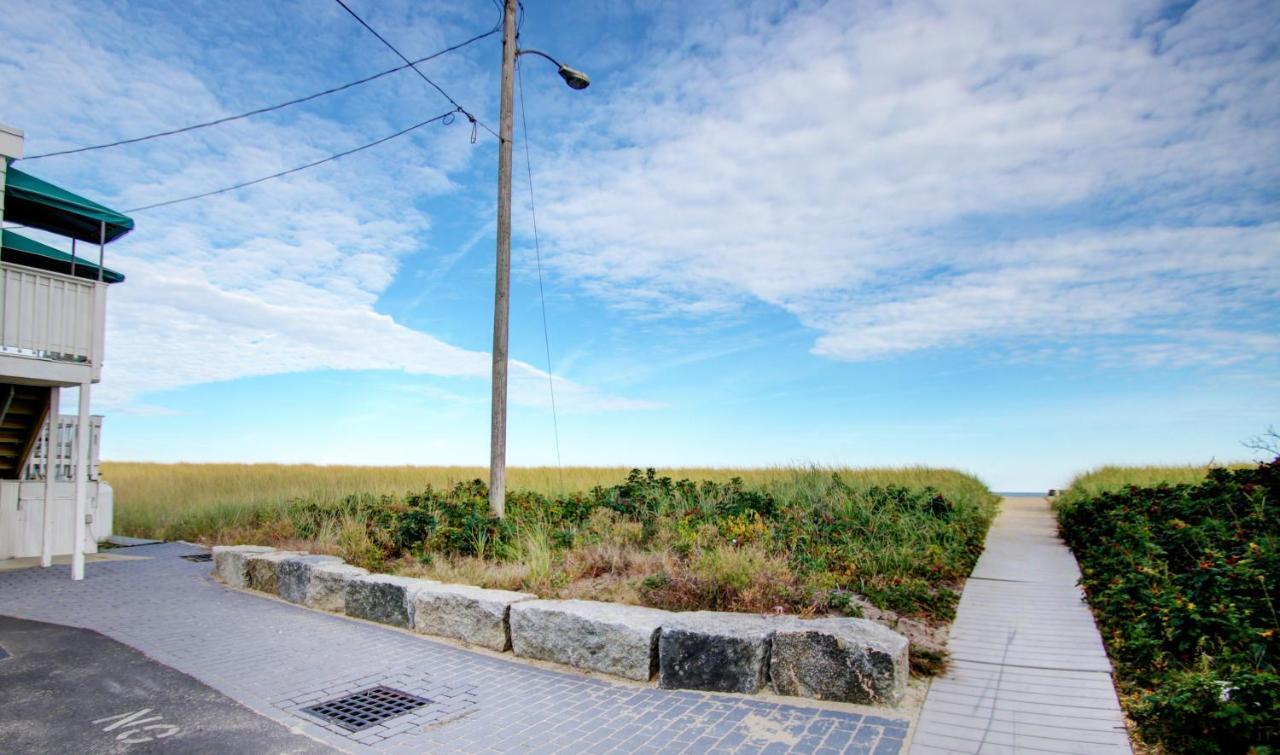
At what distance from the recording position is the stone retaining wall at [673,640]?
16.2 ft

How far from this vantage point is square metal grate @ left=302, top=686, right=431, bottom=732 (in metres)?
4.84

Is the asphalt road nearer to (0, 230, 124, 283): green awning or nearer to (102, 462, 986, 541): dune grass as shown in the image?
(102, 462, 986, 541): dune grass

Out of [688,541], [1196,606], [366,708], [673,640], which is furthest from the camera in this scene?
[688,541]

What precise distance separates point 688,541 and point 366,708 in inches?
146

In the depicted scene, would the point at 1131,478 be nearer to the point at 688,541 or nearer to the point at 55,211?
the point at 688,541

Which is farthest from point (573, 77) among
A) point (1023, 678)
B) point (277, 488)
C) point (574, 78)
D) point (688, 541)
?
point (277, 488)

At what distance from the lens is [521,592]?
693 centimetres

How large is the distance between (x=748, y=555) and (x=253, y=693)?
14.0 feet

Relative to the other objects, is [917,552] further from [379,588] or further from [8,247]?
[8,247]

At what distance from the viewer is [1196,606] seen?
18.0 ft

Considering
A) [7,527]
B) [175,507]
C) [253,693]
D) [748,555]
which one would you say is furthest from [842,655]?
[175,507]

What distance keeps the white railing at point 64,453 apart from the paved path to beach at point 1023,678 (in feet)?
47.0

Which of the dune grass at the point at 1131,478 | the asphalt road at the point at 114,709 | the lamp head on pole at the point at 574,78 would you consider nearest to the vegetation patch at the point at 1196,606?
the dune grass at the point at 1131,478

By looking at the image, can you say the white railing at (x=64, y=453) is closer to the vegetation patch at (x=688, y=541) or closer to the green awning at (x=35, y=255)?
the green awning at (x=35, y=255)
